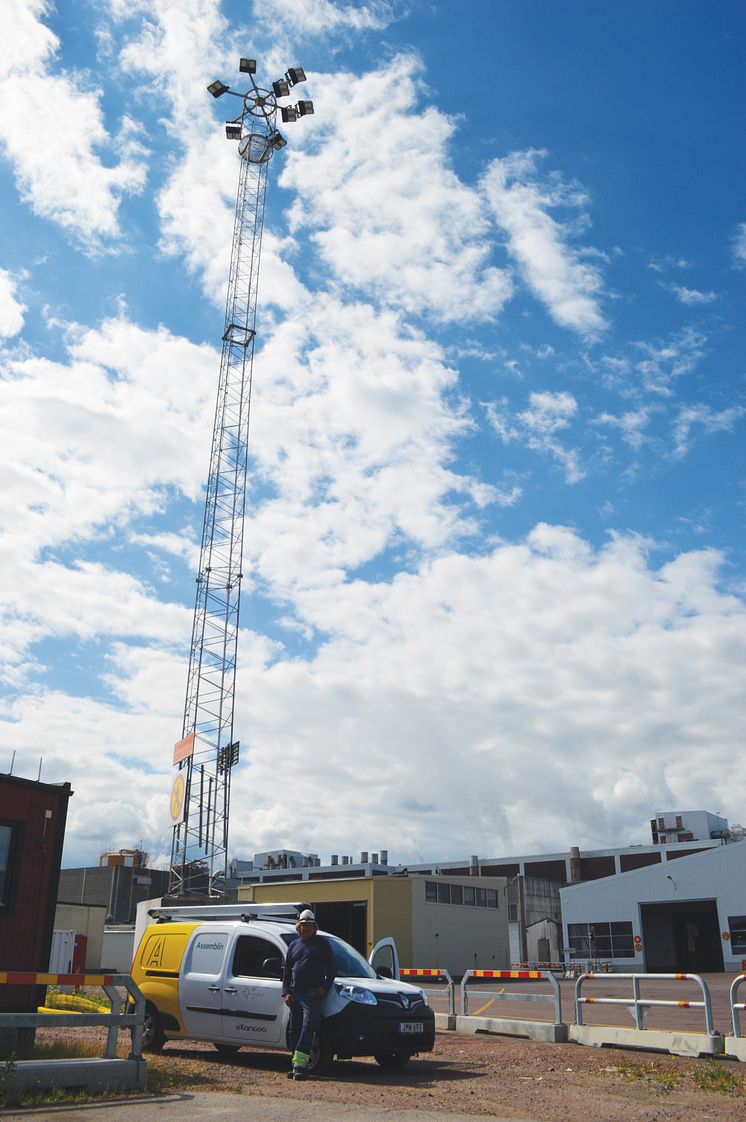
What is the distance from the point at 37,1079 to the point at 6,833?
384cm

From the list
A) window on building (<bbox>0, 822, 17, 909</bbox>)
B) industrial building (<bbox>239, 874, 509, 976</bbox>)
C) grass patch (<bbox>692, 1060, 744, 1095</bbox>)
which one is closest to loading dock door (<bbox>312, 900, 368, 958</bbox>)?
industrial building (<bbox>239, 874, 509, 976</bbox>)

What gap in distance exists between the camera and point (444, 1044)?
47.8 ft

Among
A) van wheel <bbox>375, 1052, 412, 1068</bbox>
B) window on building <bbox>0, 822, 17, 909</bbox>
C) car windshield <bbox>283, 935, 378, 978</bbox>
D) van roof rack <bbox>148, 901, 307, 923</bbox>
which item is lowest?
van wheel <bbox>375, 1052, 412, 1068</bbox>

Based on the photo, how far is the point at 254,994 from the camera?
1187 cm

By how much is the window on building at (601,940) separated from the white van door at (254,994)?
46543 mm

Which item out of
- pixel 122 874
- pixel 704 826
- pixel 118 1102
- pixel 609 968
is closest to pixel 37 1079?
pixel 118 1102

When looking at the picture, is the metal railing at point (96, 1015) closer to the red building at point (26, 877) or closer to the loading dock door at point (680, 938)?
the red building at point (26, 877)

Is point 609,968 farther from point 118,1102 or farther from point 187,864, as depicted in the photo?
point 118,1102

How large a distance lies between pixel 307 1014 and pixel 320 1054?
81cm

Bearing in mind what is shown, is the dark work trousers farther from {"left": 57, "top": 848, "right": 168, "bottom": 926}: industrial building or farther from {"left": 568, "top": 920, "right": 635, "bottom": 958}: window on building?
{"left": 57, "top": 848, "right": 168, "bottom": 926}: industrial building

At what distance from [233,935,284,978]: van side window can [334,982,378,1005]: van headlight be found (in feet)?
3.43

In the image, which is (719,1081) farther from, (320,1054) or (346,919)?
(346,919)

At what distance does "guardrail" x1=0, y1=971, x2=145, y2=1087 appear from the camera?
27.6 feet

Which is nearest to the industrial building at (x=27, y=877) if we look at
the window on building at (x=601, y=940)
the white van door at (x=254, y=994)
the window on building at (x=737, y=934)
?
the white van door at (x=254, y=994)
